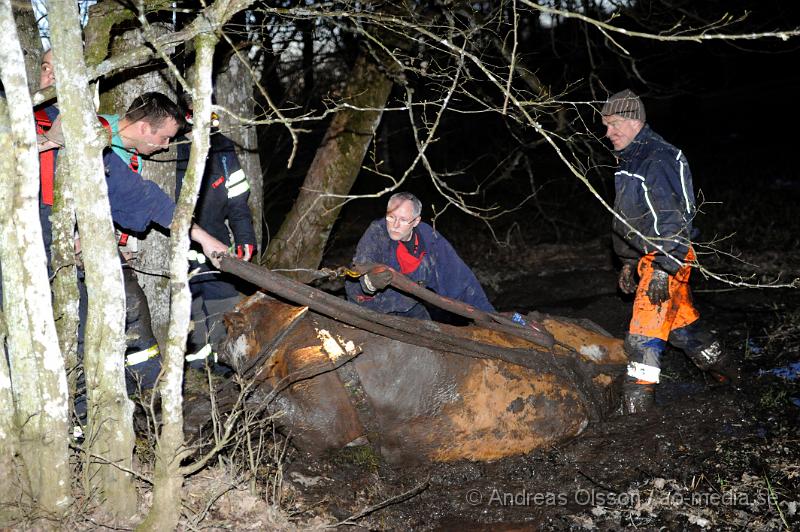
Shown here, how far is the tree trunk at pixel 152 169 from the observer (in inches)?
167

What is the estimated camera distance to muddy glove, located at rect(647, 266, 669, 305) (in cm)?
416

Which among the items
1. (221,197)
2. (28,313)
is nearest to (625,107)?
(221,197)

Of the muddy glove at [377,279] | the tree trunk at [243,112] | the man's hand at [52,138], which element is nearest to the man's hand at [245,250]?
the tree trunk at [243,112]

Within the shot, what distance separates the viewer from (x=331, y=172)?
19.0 ft

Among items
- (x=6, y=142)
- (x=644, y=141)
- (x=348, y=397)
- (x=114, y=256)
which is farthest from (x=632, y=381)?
(x=6, y=142)

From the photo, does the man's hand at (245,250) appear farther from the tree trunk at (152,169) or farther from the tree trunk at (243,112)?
the tree trunk at (243,112)

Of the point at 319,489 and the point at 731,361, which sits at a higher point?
the point at 319,489

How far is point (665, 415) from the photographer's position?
4.10 meters

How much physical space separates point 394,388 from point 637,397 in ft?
5.41

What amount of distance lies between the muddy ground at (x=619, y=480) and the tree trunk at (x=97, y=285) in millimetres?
490

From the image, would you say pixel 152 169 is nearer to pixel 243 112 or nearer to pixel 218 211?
pixel 218 211

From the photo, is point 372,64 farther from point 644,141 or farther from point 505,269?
point 505,269

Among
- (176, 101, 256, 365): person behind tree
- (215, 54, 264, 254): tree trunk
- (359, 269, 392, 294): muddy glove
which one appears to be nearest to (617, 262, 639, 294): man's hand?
(359, 269, 392, 294): muddy glove

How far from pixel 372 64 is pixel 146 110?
8.41 feet
